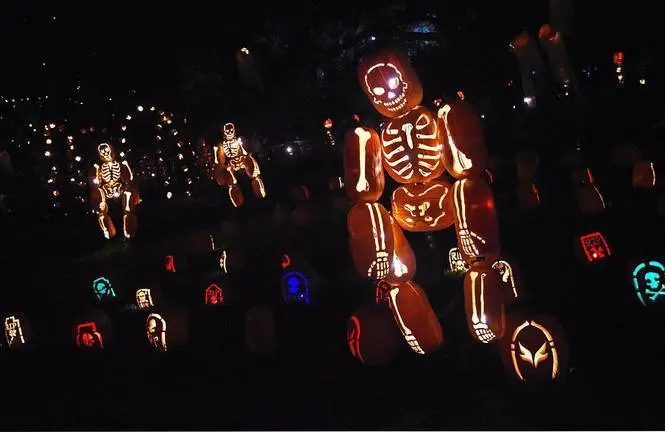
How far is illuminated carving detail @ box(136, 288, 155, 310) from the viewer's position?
10.9 meters

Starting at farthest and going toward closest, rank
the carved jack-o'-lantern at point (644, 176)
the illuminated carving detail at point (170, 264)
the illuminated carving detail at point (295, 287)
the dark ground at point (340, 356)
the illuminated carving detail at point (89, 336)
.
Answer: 1. the illuminated carving detail at point (170, 264)
2. the carved jack-o'-lantern at point (644, 176)
3. the illuminated carving detail at point (89, 336)
4. the illuminated carving detail at point (295, 287)
5. the dark ground at point (340, 356)

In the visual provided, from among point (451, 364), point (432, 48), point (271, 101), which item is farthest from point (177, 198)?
point (451, 364)

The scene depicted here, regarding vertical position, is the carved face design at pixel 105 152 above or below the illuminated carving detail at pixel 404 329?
above

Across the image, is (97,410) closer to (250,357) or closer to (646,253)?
(250,357)

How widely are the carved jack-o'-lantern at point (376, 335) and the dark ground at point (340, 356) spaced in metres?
0.23

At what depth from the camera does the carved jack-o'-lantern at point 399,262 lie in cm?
638

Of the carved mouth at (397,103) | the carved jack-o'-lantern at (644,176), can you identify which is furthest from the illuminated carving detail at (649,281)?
the carved jack-o'-lantern at (644,176)

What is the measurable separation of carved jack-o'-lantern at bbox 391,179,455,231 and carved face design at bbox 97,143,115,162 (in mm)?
9074

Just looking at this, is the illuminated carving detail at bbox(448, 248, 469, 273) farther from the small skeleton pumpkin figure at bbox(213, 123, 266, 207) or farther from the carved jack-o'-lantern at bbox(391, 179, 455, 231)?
the small skeleton pumpkin figure at bbox(213, 123, 266, 207)

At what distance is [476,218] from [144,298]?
7393 mm

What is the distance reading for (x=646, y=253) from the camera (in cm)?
748

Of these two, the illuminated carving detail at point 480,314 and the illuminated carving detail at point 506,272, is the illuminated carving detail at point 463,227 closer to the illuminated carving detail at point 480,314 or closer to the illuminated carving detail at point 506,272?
the illuminated carving detail at point 480,314

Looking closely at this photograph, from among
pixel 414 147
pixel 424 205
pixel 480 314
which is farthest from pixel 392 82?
pixel 480 314

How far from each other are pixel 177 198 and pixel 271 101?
7.47m
